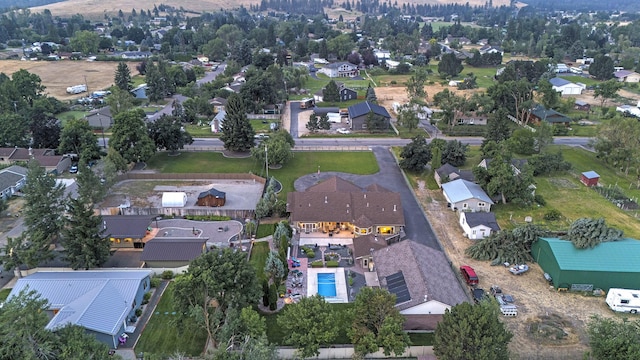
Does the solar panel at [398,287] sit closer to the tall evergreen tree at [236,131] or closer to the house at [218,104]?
the tall evergreen tree at [236,131]

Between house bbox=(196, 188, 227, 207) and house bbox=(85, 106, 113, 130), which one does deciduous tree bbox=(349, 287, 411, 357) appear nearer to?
house bbox=(196, 188, 227, 207)

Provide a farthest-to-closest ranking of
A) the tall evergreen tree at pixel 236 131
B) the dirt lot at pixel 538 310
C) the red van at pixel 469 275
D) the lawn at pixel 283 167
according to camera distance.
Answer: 1. the tall evergreen tree at pixel 236 131
2. the lawn at pixel 283 167
3. the red van at pixel 469 275
4. the dirt lot at pixel 538 310

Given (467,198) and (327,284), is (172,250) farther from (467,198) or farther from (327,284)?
(467,198)

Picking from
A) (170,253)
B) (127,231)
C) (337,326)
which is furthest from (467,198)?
(127,231)

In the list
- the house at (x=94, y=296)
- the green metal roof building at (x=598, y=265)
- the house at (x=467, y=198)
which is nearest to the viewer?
the house at (x=94, y=296)

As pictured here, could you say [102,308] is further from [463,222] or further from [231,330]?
[463,222]

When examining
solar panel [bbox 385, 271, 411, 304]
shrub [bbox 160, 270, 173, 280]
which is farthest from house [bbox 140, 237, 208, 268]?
solar panel [bbox 385, 271, 411, 304]

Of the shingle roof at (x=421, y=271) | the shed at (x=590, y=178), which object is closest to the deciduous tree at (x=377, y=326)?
the shingle roof at (x=421, y=271)
